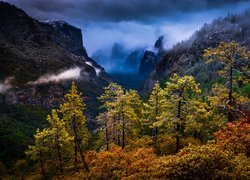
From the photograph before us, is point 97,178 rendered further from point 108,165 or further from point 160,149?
point 160,149

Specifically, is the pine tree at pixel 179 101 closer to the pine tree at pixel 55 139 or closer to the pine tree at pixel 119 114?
the pine tree at pixel 119 114

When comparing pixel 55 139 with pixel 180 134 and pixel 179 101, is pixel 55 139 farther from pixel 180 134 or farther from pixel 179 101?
pixel 179 101

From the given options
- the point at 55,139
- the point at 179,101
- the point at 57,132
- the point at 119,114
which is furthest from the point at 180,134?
the point at 55,139

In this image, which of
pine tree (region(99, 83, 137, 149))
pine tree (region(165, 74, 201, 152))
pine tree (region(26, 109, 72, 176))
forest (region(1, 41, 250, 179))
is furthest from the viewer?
pine tree (region(26, 109, 72, 176))

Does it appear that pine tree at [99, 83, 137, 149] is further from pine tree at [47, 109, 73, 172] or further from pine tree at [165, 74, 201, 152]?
pine tree at [165, 74, 201, 152]

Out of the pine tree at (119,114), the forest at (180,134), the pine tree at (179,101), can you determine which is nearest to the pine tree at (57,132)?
the forest at (180,134)

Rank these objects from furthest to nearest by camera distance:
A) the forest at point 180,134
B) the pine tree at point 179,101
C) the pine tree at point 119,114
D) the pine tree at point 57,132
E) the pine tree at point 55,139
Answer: the pine tree at point 55,139 < the pine tree at point 57,132 < the pine tree at point 119,114 < the pine tree at point 179,101 < the forest at point 180,134

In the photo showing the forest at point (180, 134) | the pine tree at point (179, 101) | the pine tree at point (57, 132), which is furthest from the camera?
the pine tree at point (57, 132)

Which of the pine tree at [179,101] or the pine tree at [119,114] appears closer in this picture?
the pine tree at [179,101]

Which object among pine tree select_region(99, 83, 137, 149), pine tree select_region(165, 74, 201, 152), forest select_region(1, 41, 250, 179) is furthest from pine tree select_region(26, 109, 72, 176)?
pine tree select_region(165, 74, 201, 152)

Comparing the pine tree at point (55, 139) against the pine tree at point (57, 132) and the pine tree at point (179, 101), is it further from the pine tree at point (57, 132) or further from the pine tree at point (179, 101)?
the pine tree at point (179, 101)

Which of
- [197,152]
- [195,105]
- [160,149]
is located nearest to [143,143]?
[160,149]

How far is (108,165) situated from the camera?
40.2 meters

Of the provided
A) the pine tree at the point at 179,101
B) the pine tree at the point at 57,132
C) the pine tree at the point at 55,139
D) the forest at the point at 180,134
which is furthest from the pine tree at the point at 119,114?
the pine tree at the point at 179,101
